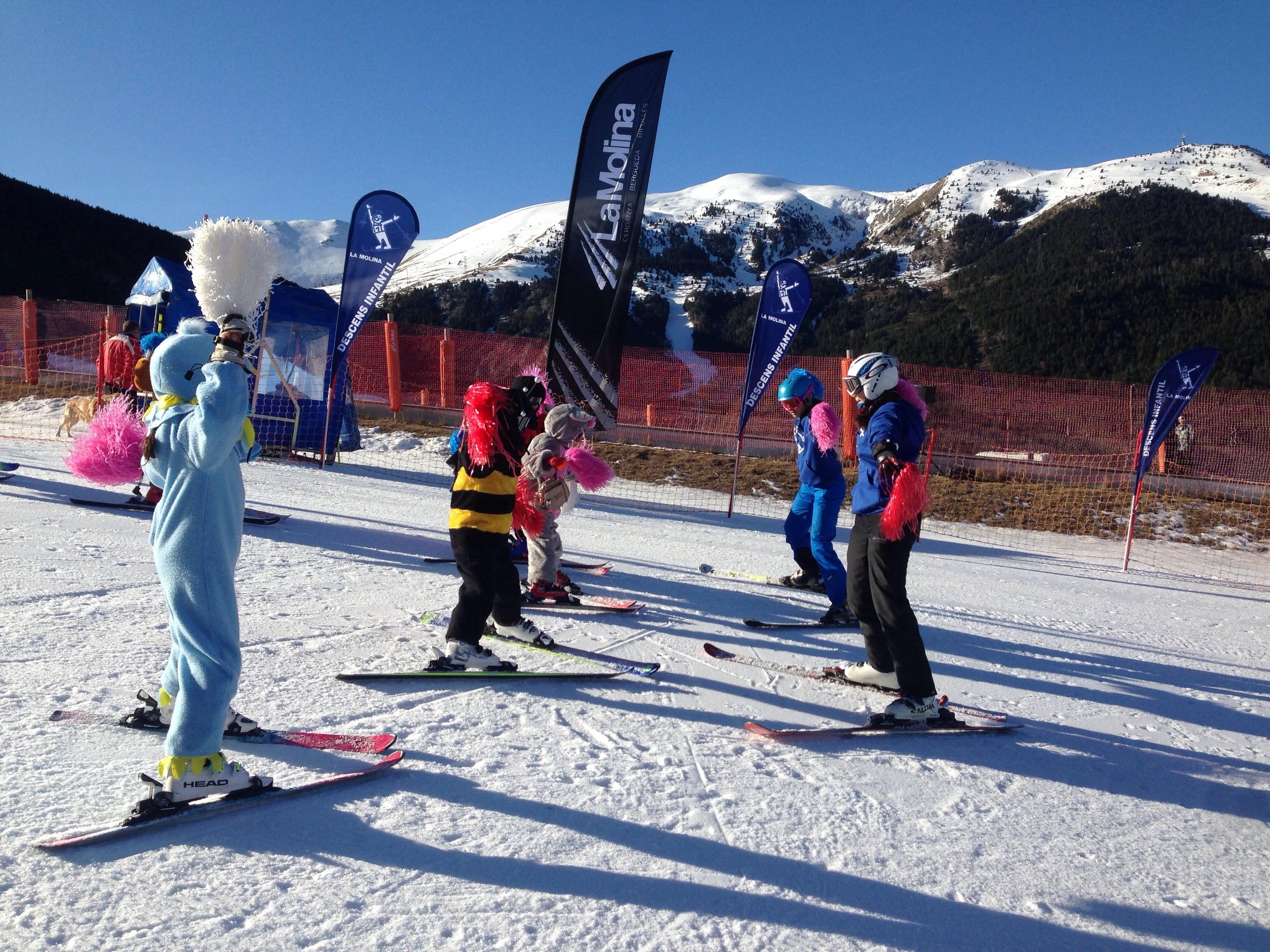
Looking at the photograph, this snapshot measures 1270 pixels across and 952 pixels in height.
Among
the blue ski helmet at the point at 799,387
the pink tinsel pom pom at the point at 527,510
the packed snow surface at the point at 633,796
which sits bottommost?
the packed snow surface at the point at 633,796

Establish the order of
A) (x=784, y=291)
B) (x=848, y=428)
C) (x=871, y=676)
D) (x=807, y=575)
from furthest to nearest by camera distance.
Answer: (x=848, y=428) → (x=784, y=291) → (x=807, y=575) → (x=871, y=676)

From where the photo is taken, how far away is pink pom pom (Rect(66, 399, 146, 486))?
3.59m

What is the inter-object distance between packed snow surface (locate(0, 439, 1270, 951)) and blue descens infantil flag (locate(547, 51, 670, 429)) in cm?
347

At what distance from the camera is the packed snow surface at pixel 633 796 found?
89.7 inches

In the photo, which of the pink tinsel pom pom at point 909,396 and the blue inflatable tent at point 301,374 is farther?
the blue inflatable tent at point 301,374

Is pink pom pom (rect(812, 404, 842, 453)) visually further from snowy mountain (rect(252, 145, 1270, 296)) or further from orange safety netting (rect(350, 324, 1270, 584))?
snowy mountain (rect(252, 145, 1270, 296))

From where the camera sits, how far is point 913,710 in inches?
154

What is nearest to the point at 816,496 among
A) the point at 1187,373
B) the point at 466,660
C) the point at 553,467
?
the point at 553,467

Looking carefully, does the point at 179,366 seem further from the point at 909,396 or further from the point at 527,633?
the point at 909,396

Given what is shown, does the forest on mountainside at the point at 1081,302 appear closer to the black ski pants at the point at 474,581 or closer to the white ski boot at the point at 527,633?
the white ski boot at the point at 527,633

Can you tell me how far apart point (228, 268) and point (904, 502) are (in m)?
3.18

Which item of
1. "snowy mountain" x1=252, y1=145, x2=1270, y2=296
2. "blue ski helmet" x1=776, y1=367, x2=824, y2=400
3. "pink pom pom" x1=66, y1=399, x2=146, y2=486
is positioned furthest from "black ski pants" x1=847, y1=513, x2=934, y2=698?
"snowy mountain" x1=252, y1=145, x2=1270, y2=296

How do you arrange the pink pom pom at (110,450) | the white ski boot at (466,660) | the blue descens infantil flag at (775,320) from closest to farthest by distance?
the pink pom pom at (110,450) → the white ski boot at (466,660) → the blue descens infantil flag at (775,320)

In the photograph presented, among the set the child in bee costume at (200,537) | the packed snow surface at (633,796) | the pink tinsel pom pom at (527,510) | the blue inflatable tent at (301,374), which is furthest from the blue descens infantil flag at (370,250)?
the child in bee costume at (200,537)
